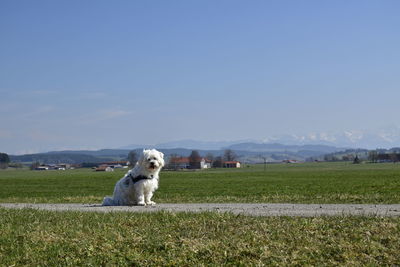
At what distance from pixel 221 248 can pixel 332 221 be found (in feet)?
10.3

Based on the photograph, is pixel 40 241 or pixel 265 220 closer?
pixel 40 241

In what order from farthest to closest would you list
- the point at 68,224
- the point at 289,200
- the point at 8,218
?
the point at 289,200 < the point at 8,218 < the point at 68,224

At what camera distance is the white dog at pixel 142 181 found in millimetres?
18312

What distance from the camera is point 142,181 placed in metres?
18.4

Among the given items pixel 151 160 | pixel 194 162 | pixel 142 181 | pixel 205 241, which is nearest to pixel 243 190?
pixel 142 181

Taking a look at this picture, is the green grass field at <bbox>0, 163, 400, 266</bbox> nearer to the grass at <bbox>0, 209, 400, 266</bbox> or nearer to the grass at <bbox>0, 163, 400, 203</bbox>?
the grass at <bbox>0, 209, 400, 266</bbox>

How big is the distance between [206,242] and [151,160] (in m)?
8.23

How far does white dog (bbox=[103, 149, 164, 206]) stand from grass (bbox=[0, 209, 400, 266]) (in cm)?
539

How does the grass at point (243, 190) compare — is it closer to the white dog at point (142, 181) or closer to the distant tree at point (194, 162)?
the white dog at point (142, 181)

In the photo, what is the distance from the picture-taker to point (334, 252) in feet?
31.2

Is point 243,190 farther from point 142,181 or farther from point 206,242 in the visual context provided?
point 206,242

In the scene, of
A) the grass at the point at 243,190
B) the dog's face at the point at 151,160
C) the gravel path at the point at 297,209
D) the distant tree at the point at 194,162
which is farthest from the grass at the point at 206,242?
the distant tree at the point at 194,162

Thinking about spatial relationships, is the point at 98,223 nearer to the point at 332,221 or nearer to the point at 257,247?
the point at 257,247

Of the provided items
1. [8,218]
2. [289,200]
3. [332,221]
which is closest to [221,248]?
[332,221]
